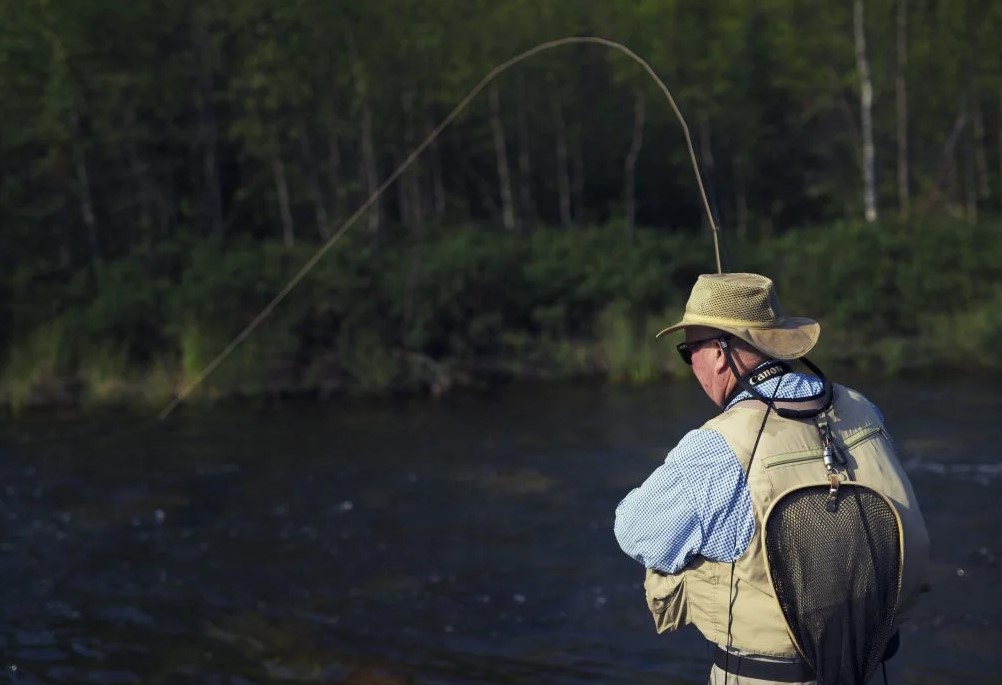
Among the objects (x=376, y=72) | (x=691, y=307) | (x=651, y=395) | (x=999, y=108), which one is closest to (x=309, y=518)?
(x=651, y=395)

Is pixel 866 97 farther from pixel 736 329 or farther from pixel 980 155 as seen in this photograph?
Result: pixel 736 329

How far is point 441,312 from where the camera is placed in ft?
55.4

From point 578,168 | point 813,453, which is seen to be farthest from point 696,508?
point 578,168

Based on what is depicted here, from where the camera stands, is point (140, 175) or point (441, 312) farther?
point (140, 175)

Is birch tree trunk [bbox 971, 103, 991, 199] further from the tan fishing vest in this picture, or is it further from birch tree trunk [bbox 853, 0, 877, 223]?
the tan fishing vest

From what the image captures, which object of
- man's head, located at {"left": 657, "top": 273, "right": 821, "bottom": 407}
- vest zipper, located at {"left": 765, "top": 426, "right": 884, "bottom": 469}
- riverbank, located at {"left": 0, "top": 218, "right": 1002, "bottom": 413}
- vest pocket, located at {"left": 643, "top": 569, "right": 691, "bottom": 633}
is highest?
man's head, located at {"left": 657, "top": 273, "right": 821, "bottom": 407}

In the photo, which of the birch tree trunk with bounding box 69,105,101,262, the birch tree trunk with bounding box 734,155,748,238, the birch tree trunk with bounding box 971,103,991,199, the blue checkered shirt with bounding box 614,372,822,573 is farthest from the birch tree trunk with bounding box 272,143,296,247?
the blue checkered shirt with bounding box 614,372,822,573

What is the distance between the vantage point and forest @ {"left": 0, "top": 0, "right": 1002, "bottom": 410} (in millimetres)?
A: 16469

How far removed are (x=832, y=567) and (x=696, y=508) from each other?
297 millimetres

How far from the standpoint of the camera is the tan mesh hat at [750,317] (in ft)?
8.91

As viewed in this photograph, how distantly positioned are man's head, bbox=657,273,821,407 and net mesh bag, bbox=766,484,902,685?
1.12 ft

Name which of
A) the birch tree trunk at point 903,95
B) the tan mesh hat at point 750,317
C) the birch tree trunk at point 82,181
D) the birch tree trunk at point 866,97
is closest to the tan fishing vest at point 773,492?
the tan mesh hat at point 750,317

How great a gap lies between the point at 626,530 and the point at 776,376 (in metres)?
0.45

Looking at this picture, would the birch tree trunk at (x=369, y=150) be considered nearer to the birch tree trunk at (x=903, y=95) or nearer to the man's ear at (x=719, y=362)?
the birch tree trunk at (x=903, y=95)
